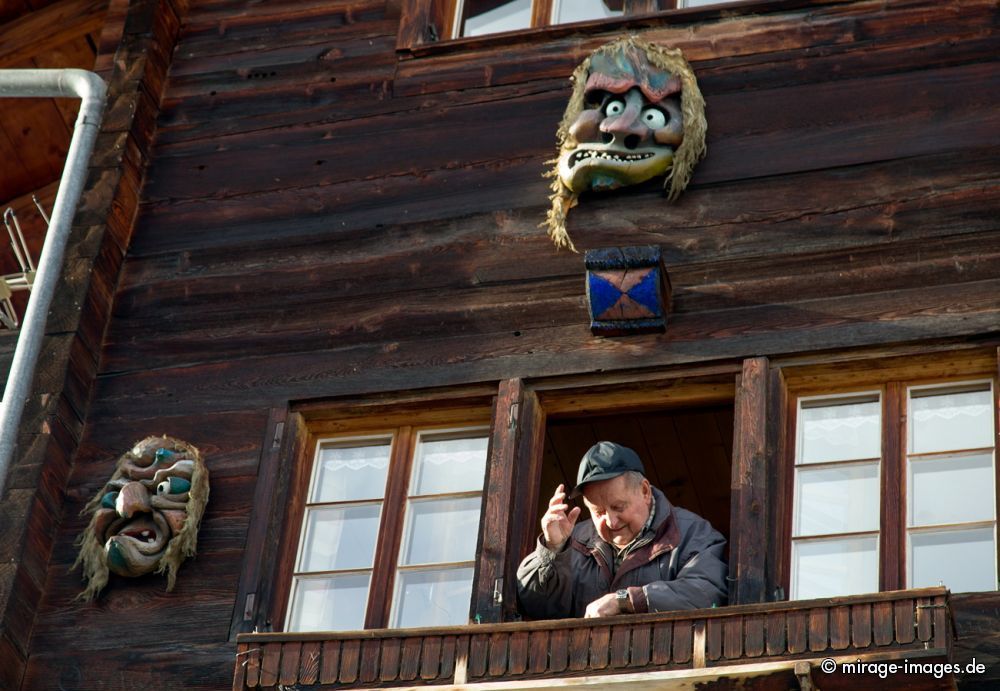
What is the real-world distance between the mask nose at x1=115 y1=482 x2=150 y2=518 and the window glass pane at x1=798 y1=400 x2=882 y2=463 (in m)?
2.87

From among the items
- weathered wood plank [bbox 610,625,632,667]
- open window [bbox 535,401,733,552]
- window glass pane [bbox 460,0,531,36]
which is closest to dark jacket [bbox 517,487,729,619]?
weathered wood plank [bbox 610,625,632,667]

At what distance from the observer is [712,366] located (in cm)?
1019

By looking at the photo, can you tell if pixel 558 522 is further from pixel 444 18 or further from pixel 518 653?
pixel 444 18

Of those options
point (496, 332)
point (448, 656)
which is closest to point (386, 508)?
point (496, 332)

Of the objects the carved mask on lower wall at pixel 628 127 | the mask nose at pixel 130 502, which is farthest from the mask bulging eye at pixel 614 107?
the mask nose at pixel 130 502

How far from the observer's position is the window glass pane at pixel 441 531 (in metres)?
10.2

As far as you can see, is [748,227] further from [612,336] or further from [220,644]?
[220,644]

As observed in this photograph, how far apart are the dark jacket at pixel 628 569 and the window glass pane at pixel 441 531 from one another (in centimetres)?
50

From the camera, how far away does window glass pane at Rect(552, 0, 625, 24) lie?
11859 millimetres

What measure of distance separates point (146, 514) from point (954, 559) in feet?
11.5

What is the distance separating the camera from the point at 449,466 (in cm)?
1048

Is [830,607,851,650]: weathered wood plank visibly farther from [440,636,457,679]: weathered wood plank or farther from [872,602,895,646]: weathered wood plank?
[440,636,457,679]: weathered wood plank

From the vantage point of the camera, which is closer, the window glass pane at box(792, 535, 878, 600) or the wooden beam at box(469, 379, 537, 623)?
the window glass pane at box(792, 535, 878, 600)

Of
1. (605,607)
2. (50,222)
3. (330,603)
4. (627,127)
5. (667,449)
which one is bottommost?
(605,607)
